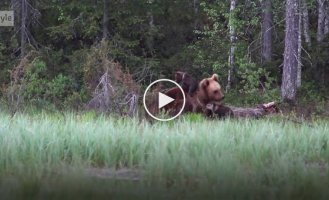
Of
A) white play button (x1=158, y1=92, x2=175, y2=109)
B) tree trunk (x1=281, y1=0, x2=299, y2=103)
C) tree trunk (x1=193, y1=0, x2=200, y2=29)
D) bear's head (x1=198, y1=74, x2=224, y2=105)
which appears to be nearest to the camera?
white play button (x1=158, y1=92, x2=175, y2=109)

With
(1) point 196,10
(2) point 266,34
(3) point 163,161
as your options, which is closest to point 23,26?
(1) point 196,10

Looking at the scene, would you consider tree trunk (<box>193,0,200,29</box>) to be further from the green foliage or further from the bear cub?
the bear cub

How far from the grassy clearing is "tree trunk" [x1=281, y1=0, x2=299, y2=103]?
33.5ft

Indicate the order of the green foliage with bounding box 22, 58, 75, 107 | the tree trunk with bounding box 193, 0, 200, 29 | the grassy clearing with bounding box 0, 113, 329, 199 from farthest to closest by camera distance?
the tree trunk with bounding box 193, 0, 200, 29, the green foliage with bounding box 22, 58, 75, 107, the grassy clearing with bounding box 0, 113, 329, 199

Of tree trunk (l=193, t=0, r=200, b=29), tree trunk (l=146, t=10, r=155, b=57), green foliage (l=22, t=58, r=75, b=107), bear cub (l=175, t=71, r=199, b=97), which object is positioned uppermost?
tree trunk (l=193, t=0, r=200, b=29)

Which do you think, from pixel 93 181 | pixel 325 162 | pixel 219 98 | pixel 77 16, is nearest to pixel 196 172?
pixel 93 181

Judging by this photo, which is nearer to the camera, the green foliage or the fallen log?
the fallen log

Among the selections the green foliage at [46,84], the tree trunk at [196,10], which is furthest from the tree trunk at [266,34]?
the green foliage at [46,84]

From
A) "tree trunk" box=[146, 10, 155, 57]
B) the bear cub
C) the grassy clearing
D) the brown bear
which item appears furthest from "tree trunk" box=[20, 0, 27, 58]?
the grassy clearing

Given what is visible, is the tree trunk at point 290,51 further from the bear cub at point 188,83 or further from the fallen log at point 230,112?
the bear cub at point 188,83

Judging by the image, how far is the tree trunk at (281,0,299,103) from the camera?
19062mm

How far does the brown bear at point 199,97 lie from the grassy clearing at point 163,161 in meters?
3.82

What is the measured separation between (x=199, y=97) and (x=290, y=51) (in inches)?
272

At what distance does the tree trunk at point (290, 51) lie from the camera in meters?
19.1
